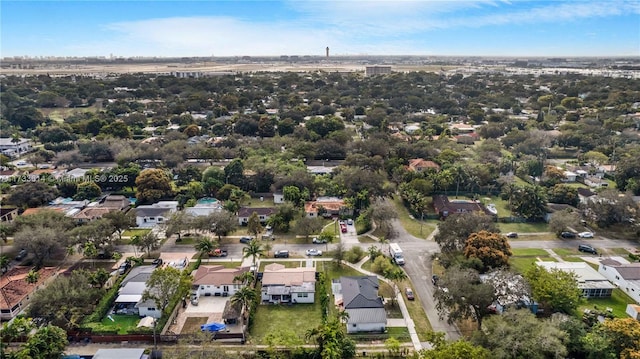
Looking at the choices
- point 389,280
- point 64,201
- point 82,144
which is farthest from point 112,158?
point 389,280

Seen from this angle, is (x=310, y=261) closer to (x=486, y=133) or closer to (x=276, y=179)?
(x=276, y=179)

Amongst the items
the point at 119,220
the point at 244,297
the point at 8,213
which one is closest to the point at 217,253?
the point at 119,220

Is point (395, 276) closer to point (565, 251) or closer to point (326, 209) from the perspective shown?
point (326, 209)

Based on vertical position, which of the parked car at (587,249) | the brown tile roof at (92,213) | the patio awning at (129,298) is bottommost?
the parked car at (587,249)

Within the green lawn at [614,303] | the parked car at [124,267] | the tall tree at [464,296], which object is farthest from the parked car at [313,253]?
the green lawn at [614,303]

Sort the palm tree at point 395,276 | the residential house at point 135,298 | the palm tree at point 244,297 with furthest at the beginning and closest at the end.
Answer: the palm tree at point 395,276 < the residential house at point 135,298 < the palm tree at point 244,297

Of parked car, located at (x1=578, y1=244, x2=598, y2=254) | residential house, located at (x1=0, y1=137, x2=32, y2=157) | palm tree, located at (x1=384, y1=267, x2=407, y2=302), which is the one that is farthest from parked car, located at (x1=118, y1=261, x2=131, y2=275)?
residential house, located at (x1=0, y1=137, x2=32, y2=157)

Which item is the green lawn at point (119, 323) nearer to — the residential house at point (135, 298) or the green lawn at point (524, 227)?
the residential house at point (135, 298)
